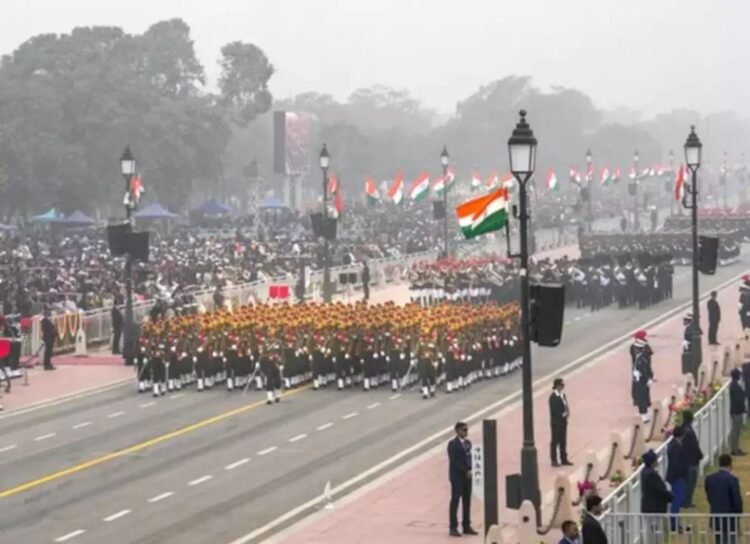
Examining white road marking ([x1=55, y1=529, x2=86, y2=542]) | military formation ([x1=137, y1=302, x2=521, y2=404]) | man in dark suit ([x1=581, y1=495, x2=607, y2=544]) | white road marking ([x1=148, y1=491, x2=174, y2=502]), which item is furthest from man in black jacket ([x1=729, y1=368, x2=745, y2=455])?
military formation ([x1=137, y1=302, x2=521, y2=404])

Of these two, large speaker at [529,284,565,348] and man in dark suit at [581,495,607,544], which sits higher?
large speaker at [529,284,565,348]

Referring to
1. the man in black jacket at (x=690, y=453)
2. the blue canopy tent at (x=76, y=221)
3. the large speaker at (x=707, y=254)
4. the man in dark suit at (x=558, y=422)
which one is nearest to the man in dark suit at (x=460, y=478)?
the man in black jacket at (x=690, y=453)

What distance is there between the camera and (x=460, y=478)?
22.8 m

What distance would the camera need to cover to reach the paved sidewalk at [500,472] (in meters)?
23.0

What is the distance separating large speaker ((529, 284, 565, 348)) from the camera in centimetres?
2125

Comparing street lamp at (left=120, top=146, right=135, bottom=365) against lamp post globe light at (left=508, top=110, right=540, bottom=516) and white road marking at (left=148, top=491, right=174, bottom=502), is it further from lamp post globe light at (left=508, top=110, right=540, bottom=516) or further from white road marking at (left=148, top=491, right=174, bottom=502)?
lamp post globe light at (left=508, top=110, right=540, bottom=516)

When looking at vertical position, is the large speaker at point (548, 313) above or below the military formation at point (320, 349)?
above

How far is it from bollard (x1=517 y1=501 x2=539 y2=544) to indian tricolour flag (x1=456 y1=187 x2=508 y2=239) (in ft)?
30.0

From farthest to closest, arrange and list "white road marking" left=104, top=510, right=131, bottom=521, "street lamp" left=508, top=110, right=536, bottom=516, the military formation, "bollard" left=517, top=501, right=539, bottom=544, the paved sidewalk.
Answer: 1. the military formation
2. "white road marking" left=104, top=510, right=131, bottom=521
3. the paved sidewalk
4. "street lamp" left=508, top=110, right=536, bottom=516
5. "bollard" left=517, top=501, right=539, bottom=544

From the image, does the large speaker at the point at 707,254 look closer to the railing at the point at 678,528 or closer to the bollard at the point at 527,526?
the railing at the point at 678,528

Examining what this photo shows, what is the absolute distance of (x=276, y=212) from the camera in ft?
403

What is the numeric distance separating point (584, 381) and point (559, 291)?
18.4 meters

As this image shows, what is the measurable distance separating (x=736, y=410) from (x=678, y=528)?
26.6 feet

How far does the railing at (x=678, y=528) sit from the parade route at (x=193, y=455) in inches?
241
